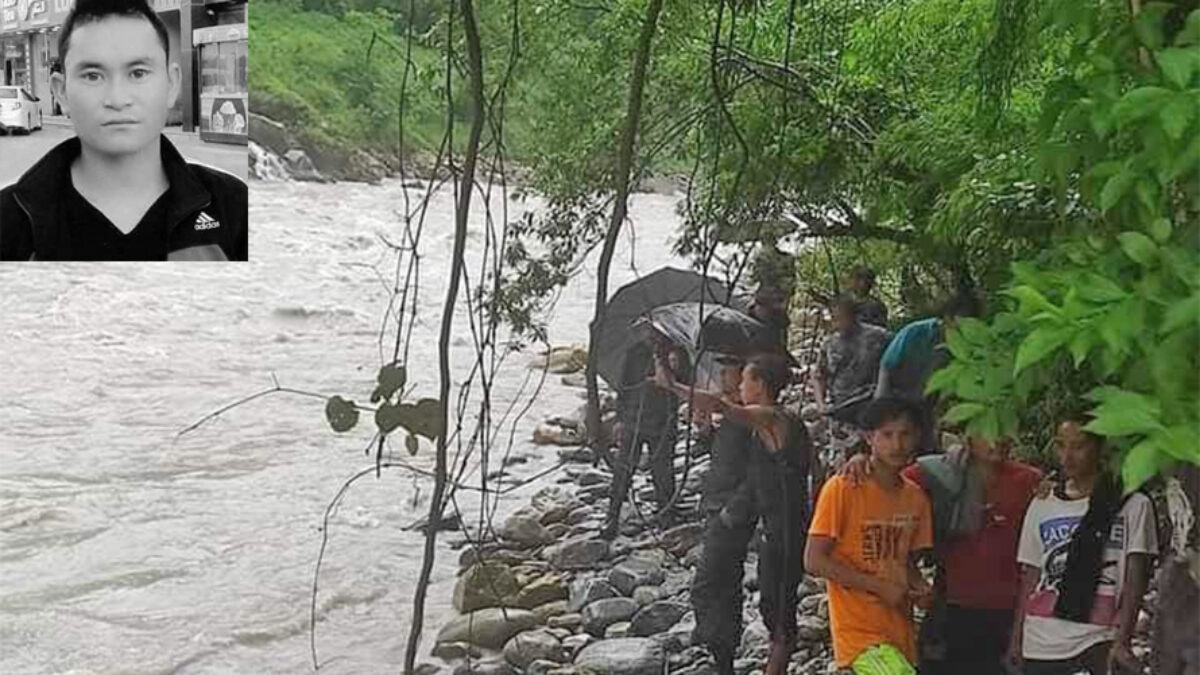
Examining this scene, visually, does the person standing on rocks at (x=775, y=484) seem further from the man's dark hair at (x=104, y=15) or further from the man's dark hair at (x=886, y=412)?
the man's dark hair at (x=104, y=15)

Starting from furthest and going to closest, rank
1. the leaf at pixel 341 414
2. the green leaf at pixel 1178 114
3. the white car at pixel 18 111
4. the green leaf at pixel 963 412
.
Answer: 1. the leaf at pixel 341 414
2. the white car at pixel 18 111
3. the green leaf at pixel 963 412
4. the green leaf at pixel 1178 114

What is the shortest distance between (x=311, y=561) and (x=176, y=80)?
0.76 metres

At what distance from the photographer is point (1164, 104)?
1396 mm

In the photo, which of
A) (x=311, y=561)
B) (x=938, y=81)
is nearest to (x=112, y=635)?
(x=311, y=561)

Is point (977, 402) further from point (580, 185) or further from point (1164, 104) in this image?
point (580, 185)

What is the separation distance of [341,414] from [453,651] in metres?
0.41

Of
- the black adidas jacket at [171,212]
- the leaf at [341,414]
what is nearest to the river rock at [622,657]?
the leaf at [341,414]

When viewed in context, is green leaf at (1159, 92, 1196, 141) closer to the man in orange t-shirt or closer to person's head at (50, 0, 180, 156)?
the man in orange t-shirt

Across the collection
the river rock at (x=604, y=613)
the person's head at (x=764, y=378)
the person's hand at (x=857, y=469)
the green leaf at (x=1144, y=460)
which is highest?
the green leaf at (x=1144, y=460)

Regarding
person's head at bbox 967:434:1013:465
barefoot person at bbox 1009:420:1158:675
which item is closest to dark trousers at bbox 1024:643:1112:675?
barefoot person at bbox 1009:420:1158:675

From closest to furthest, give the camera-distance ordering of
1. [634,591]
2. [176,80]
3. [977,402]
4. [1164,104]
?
[1164,104]
[977,402]
[176,80]
[634,591]

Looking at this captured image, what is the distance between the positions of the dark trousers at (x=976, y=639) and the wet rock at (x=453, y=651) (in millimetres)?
738

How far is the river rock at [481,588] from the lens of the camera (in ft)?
7.13

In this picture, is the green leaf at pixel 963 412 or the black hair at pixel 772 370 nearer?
the green leaf at pixel 963 412
